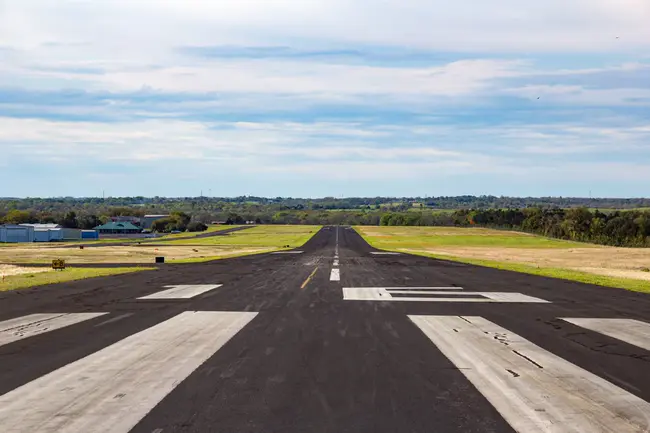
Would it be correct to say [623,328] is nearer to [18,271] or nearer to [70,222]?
[18,271]

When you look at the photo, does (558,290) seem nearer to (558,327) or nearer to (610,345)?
(558,327)

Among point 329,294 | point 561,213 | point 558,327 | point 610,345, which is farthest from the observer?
point 561,213

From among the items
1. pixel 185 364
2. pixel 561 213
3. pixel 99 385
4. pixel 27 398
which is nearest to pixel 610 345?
pixel 185 364

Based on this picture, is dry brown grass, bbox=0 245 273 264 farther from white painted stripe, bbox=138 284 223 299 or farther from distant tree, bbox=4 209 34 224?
distant tree, bbox=4 209 34 224

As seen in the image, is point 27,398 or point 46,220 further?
point 46,220

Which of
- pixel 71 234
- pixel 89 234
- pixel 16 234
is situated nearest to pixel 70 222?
pixel 71 234

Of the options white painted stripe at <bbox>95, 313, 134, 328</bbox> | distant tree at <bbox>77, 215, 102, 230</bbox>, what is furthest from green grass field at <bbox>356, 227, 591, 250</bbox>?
distant tree at <bbox>77, 215, 102, 230</bbox>

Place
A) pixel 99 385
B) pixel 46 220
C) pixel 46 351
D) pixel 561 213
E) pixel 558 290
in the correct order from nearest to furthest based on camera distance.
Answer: pixel 99 385, pixel 46 351, pixel 558 290, pixel 561 213, pixel 46 220
